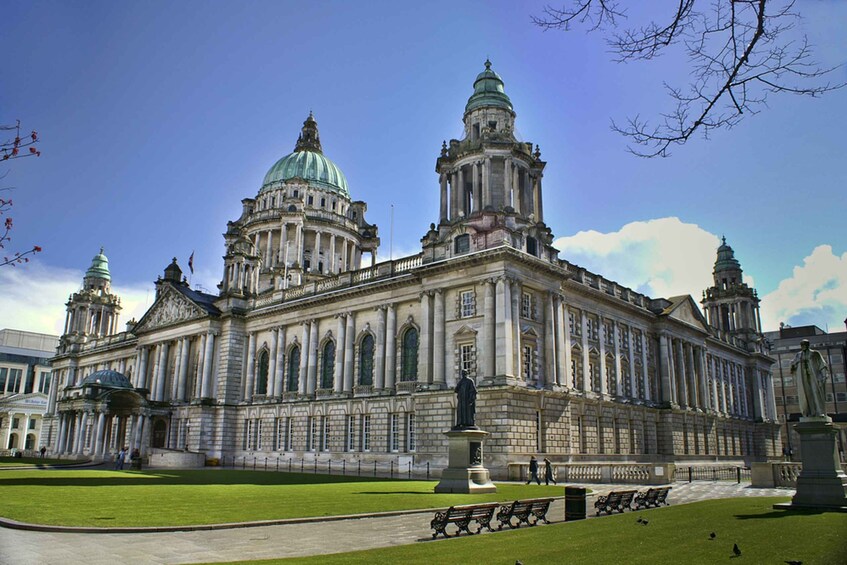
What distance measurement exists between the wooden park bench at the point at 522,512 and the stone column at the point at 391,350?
93.8ft

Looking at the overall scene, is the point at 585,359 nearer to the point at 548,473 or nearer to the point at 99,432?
the point at 548,473

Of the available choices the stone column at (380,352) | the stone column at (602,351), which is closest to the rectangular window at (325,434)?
the stone column at (380,352)

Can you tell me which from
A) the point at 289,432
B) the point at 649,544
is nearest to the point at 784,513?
the point at 649,544

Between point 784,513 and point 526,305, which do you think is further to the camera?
point 526,305

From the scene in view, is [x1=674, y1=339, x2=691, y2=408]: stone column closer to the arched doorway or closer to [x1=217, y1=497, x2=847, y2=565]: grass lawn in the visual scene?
[x1=217, y1=497, x2=847, y2=565]: grass lawn

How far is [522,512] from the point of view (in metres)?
16.7

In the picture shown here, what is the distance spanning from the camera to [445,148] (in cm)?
4950

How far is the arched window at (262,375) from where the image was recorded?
58.1 metres

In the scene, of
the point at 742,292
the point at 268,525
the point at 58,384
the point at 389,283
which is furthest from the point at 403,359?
the point at 58,384

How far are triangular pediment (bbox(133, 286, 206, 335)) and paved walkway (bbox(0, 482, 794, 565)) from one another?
47338 mm

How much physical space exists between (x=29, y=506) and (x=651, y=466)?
1100 inches

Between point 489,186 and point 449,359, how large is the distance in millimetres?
12694

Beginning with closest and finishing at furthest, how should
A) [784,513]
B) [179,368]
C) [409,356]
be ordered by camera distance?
[784,513], [409,356], [179,368]

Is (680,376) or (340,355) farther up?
(340,355)
